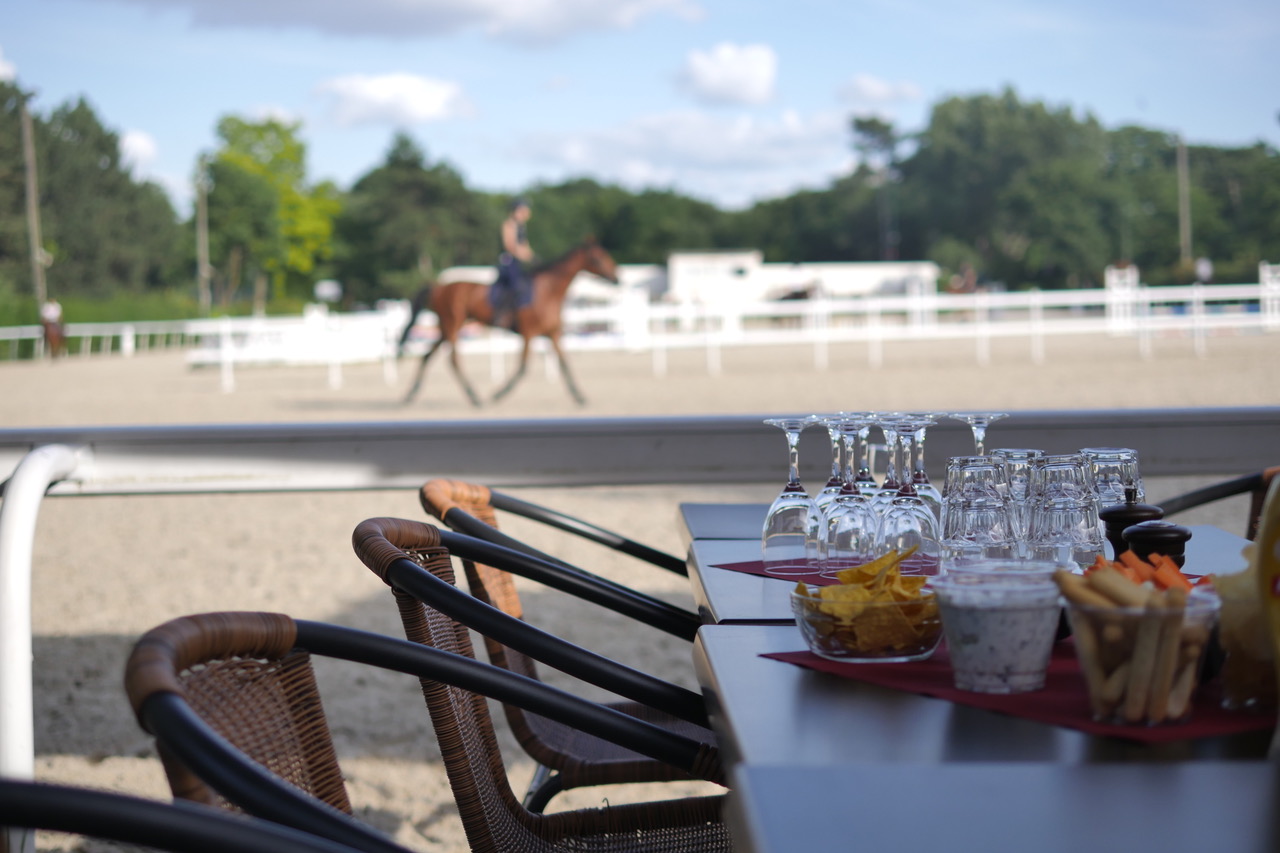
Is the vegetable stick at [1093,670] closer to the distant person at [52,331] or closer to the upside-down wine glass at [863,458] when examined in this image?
the upside-down wine glass at [863,458]

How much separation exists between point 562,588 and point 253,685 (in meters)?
0.77

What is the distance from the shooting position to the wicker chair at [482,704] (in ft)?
4.22

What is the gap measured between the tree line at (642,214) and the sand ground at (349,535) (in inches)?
1171

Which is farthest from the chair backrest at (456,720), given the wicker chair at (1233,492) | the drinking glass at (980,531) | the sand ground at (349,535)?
the wicker chair at (1233,492)

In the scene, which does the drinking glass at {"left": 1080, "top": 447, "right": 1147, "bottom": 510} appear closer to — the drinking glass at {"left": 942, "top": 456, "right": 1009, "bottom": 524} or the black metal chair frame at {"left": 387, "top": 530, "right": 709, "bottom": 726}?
the drinking glass at {"left": 942, "top": 456, "right": 1009, "bottom": 524}

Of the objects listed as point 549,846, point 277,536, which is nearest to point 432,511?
point 549,846

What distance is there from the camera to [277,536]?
6.32m

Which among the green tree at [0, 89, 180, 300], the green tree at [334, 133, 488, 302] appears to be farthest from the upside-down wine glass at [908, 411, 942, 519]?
the green tree at [334, 133, 488, 302]

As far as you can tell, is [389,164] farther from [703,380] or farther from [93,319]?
[703,380]

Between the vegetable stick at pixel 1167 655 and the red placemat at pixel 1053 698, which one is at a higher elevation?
the vegetable stick at pixel 1167 655

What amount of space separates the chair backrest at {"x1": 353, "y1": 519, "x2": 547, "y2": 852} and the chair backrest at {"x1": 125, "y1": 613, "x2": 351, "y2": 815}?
8.9 inches

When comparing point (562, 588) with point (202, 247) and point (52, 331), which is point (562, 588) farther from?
point (202, 247)

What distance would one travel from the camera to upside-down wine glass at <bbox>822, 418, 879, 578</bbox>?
A: 1507mm

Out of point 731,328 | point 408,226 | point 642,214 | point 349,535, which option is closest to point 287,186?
point 408,226
